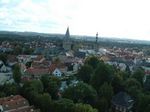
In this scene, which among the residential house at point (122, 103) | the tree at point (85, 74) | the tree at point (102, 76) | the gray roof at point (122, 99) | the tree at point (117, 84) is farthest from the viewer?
the tree at point (85, 74)

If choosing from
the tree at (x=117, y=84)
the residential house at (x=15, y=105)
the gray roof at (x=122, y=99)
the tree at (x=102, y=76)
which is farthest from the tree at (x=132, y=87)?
the residential house at (x=15, y=105)

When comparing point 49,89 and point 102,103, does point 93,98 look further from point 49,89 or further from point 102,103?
point 49,89

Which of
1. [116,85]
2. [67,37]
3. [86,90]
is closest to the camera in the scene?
[86,90]

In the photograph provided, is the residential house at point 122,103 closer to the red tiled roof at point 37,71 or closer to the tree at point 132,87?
the tree at point 132,87

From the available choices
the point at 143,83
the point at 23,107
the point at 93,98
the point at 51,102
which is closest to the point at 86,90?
the point at 93,98

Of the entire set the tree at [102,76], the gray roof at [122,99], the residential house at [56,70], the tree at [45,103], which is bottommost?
the residential house at [56,70]

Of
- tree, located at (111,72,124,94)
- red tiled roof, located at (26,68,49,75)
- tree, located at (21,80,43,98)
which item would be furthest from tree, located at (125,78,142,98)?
red tiled roof, located at (26,68,49,75)

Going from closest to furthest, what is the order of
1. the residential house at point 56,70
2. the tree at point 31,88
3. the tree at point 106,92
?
the tree at point 31,88 → the tree at point 106,92 → the residential house at point 56,70
